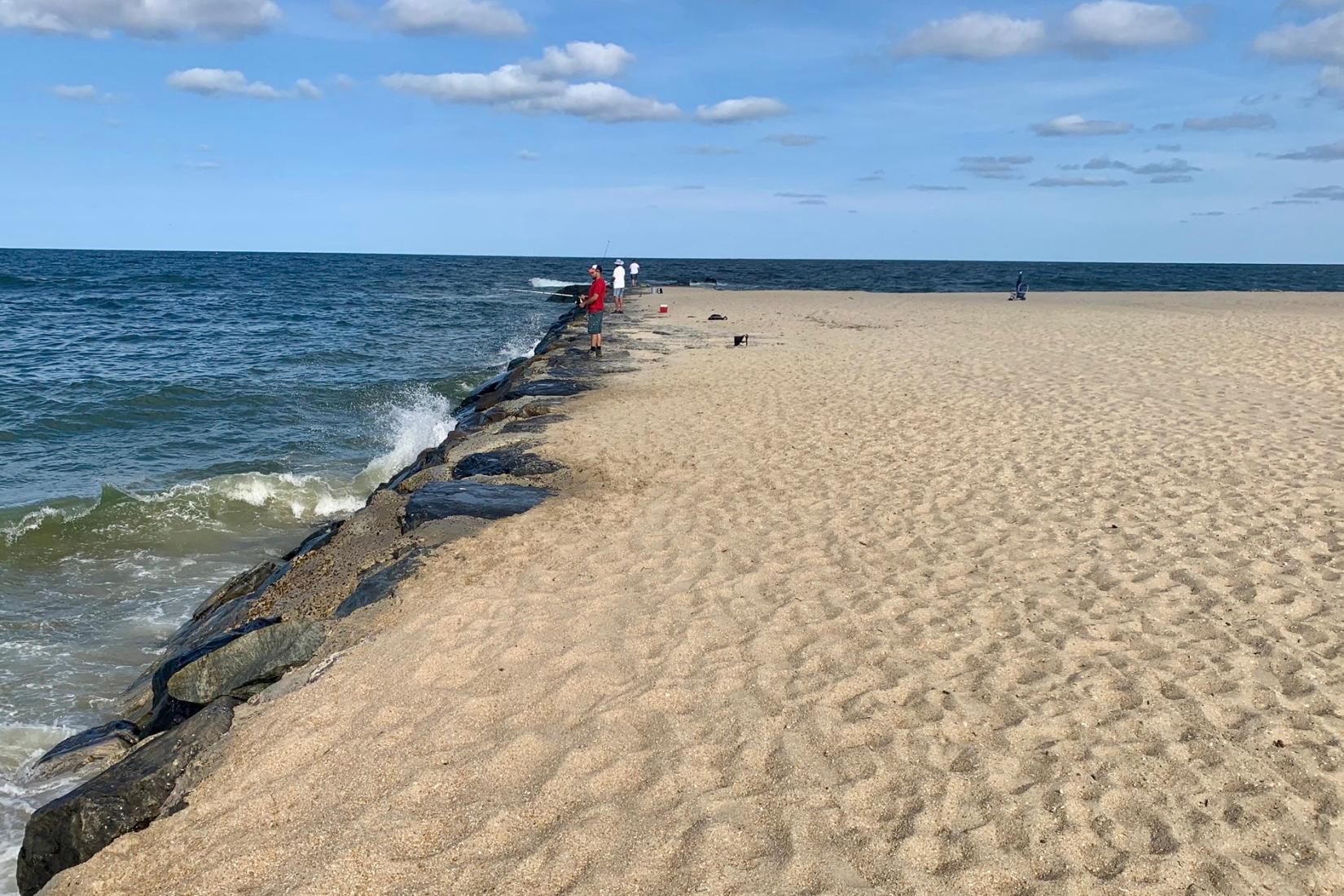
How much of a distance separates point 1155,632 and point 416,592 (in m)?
4.79

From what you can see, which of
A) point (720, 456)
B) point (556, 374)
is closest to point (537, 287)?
point (556, 374)

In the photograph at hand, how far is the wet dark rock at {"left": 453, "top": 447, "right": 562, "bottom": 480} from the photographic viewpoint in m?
9.33

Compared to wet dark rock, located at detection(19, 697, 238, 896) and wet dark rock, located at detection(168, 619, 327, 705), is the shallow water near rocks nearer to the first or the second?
wet dark rock, located at detection(19, 697, 238, 896)

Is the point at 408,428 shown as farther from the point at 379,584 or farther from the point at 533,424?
the point at 379,584

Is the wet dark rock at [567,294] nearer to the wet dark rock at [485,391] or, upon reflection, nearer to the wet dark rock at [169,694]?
the wet dark rock at [485,391]

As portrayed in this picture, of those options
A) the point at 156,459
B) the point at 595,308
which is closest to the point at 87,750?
the point at 156,459

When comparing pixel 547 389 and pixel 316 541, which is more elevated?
pixel 547 389

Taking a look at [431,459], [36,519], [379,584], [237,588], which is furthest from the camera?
[431,459]

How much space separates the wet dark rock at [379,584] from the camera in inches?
248

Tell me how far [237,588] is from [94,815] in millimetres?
4053

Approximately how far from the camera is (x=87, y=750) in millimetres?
5500

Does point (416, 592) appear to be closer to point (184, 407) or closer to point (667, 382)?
point (667, 382)

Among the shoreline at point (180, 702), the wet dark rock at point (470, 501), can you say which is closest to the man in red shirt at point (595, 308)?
the shoreline at point (180, 702)

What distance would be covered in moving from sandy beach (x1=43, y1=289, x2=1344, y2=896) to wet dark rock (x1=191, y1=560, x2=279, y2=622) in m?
2.17
